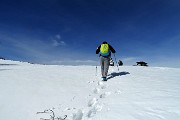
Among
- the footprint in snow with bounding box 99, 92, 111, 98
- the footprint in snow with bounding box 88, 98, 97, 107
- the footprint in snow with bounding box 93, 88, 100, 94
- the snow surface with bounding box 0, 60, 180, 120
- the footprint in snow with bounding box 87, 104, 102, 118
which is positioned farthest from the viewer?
the footprint in snow with bounding box 93, 88, 100, 94

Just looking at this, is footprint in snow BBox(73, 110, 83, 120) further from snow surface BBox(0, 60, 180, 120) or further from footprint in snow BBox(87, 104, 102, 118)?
footprint in snow BBox(87, 104, 102, 118)

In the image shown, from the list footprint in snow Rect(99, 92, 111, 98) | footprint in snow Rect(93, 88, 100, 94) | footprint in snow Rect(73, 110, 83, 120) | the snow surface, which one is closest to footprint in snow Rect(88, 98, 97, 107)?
the snow surface

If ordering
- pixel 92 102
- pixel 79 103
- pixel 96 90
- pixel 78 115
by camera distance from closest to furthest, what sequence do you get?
pixel 78 115 < pixel 79 103 < pixel 92 102 < pixel 96 90

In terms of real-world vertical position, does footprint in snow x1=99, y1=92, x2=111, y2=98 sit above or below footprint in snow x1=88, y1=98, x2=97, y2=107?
above

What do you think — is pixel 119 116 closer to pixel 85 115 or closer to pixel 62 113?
pixel 85 115

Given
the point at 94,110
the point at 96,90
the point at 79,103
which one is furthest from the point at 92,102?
the point at 96,90

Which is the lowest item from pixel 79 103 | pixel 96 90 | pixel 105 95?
pixel 79 103

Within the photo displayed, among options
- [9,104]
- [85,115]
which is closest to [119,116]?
[85,115]

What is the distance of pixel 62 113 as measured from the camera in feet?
16.8

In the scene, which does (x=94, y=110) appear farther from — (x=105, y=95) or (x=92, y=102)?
(x=105, y=95)

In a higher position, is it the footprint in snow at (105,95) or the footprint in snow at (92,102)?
the footprint in snow at (105,95)

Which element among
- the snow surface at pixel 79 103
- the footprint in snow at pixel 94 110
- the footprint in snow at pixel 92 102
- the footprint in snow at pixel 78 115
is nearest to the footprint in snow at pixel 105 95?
the snow surface at pixel 79 103

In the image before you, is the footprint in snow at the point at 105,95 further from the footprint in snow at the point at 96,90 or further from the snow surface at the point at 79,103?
the footprint in snow at the point at 96,90

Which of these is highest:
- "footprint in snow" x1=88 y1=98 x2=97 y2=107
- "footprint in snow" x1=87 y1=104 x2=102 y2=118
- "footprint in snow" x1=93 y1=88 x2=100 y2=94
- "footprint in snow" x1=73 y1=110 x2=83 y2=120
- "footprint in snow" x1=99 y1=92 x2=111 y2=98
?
"footprint in snow" x1=93 y1=88 x2=100 y2=94
